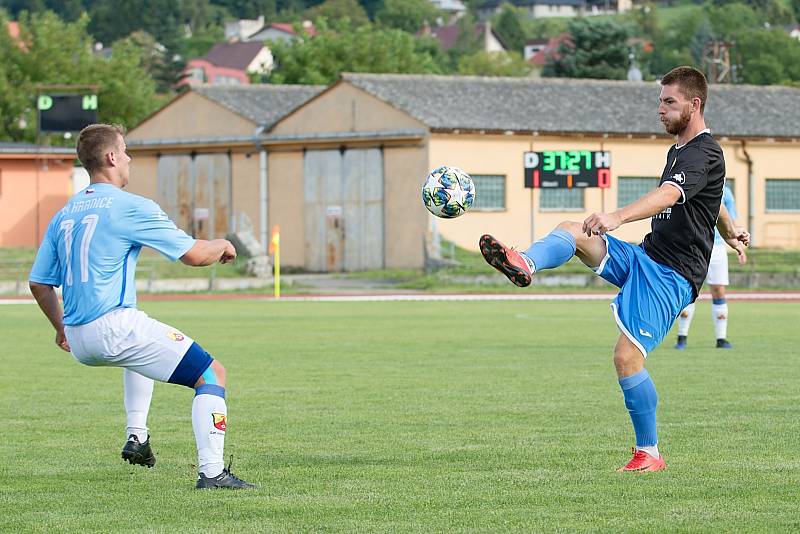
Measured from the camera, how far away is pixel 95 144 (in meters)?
8.50

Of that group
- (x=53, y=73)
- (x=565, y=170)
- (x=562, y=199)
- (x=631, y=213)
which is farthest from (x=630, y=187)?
(x=631, y=213)

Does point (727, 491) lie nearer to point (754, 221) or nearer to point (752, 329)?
point (752, 329)

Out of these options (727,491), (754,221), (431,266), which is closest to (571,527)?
(727,491)

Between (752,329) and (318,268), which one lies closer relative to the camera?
(752,329)

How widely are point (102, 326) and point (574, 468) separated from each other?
2990mm

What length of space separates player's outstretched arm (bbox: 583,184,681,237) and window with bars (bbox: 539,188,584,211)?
44.3m

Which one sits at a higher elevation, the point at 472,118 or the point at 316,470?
the point at 472,118

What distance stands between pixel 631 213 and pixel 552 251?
728 mm

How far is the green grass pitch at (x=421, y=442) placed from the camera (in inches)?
304

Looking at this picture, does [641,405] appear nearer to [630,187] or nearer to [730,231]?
[730,231]

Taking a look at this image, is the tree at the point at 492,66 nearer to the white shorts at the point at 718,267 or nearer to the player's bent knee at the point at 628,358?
the white shorts at the point at 718,267

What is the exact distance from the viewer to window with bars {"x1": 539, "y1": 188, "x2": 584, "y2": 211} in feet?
173

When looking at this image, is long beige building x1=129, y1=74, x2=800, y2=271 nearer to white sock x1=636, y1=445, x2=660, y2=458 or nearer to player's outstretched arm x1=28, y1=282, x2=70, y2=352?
white sock x1=636, y1=445, x2=660, y2=458

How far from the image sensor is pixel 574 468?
920 cm
